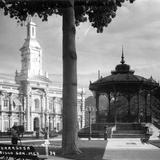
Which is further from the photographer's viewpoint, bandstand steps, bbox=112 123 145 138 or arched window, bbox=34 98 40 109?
arched window, bbox=34 98 40 109

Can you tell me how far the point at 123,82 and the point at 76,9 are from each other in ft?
73.5

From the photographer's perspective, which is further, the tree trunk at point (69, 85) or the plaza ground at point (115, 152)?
the tree trunk at point (69, 85)

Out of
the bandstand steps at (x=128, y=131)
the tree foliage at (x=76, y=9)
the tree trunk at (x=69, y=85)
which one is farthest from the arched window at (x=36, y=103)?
the tree trunk at (x=69, y=85)

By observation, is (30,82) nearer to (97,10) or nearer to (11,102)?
(11,102)

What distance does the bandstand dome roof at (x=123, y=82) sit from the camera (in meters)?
44.1

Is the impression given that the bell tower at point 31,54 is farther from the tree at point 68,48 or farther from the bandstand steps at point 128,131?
the tree at point 68,48

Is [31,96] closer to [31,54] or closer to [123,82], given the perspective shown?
[31,54]

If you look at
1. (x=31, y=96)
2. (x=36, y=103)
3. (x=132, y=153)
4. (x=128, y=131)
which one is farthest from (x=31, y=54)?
(x=132, y=153)

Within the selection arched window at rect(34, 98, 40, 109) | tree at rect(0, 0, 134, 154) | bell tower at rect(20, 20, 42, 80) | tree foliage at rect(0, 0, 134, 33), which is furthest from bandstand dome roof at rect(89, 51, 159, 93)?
bell tower at rect(20, 20, 42, 80)

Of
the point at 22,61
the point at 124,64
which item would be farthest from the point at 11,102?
the point at 124,64

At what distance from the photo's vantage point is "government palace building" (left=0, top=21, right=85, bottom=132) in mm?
84688

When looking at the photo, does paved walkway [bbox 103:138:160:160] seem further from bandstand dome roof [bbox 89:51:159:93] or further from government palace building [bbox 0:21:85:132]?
government palace building [bbox 0:21:85:132]

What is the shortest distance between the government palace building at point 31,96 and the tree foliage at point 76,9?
2430 inches

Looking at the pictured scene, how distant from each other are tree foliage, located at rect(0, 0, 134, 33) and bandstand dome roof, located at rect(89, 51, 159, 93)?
21173 millimetres
